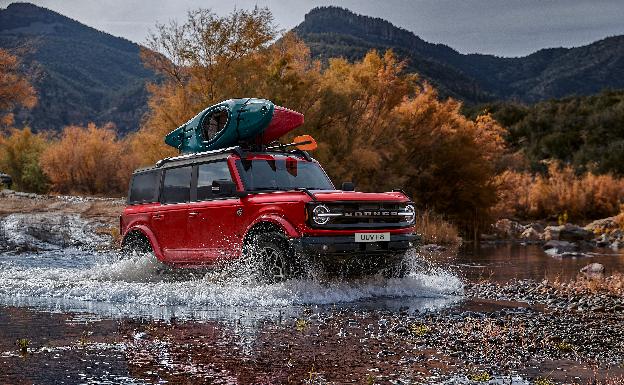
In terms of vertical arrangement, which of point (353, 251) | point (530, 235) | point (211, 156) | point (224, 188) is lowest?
point (530, 235)

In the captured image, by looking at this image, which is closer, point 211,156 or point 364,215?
point 364,215

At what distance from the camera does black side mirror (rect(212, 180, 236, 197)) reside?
1076 cm

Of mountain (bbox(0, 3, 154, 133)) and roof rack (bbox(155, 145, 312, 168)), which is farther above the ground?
mountain (bbox(0, 3, 154, 133))

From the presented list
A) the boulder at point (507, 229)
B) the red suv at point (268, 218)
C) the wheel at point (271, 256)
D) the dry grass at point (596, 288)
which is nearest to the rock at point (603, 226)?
the boulder at point (507, 229)

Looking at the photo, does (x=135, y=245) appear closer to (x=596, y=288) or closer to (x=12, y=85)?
(x=596, y=288)

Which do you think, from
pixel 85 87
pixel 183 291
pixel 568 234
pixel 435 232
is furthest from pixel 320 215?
pixel 85 87

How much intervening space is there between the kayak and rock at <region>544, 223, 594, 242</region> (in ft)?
77.6

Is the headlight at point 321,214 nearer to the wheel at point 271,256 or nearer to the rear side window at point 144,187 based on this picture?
the wheel at point 271,256

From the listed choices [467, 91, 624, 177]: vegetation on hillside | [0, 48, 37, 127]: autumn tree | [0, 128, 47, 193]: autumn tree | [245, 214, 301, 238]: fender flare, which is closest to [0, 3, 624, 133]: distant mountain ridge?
[467, 91, 624, 177]: vegetation on hillside

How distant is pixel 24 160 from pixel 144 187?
148ft

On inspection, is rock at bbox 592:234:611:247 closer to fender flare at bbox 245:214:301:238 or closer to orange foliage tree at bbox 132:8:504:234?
orange foliage tree at bbox 132:8:504:234

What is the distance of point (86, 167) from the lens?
48.4m

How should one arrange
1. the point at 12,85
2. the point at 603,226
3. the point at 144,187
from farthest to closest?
the point at 12,85 < the point at 603,226 < the point at 144,187

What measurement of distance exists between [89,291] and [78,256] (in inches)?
323
